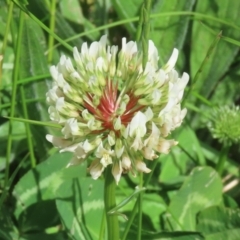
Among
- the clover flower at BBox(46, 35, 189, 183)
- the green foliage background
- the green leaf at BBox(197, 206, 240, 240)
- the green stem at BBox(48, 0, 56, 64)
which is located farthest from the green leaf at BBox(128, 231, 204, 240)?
the green stem at BBox(48, 0, 56, 64)

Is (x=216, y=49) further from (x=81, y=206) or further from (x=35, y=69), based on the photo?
(x=81, y=206)

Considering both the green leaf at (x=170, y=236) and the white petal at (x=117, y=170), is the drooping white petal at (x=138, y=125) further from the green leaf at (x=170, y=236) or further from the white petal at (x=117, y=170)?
the green leaf at (x=170, y=236)

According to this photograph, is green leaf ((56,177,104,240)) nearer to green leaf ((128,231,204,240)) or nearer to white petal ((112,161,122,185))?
green leaf ((128,231,204,240))

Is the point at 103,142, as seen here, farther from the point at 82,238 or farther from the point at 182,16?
the point at 182,16

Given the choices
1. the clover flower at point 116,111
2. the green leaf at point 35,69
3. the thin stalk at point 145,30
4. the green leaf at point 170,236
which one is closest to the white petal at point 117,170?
the clover flower at point 116,111

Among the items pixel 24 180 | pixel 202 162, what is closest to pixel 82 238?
pixel 24 180

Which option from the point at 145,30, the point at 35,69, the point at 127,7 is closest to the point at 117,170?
the point at 145,30
